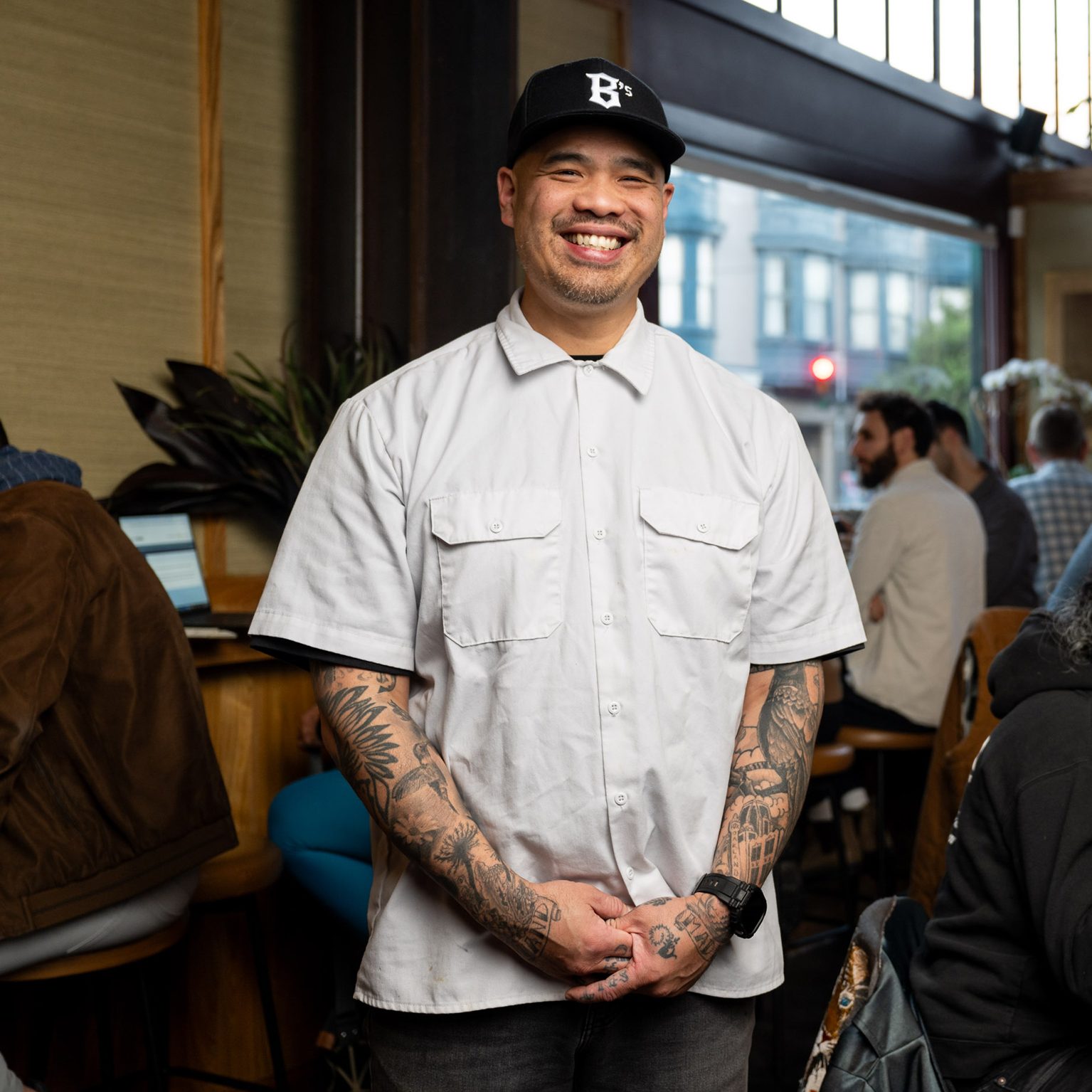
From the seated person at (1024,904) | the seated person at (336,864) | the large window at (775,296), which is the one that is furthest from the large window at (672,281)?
the seated person at (1024,904)

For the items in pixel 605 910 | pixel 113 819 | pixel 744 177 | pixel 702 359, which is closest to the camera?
pixel 605 910

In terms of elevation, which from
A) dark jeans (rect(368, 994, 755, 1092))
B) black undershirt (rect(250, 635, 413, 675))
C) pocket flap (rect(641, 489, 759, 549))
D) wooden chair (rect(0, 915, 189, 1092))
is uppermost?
pocket flap (rect(641, 489, 759, 549))

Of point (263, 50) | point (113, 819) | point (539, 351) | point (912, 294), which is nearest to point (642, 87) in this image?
point (539, 351)

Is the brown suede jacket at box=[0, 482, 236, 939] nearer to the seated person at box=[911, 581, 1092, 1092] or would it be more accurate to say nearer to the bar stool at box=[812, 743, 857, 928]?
the seated person at box=[911, 581, 1092, 1092]

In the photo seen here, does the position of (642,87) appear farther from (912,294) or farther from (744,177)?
(912,294)

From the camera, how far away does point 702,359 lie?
1.60 metres

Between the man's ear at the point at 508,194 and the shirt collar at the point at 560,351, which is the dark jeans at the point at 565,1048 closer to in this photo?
the shirt collar at the point at 560,351

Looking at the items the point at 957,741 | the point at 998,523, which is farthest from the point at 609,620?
the point at 998,523

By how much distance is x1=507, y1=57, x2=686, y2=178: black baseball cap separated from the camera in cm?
144

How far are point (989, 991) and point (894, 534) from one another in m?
2.67

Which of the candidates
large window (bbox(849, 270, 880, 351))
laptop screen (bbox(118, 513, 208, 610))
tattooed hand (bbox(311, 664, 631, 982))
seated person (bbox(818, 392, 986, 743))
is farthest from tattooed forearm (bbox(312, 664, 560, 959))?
large window (bbox(849, 270, 880, 351))

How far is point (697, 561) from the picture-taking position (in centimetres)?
144

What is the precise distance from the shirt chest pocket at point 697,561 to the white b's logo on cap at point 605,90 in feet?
1.40

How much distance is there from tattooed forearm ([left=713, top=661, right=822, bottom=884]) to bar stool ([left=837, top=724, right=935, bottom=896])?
7.17 ft
